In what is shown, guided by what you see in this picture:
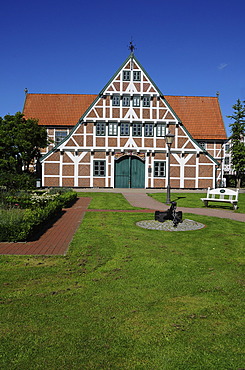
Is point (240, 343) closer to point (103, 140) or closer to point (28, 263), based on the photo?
point (28, 263)

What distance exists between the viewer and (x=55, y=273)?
6363mm

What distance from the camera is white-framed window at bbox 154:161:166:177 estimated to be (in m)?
33.6

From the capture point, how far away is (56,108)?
136ft

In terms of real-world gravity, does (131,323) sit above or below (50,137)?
below

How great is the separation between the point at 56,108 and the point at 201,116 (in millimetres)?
18810

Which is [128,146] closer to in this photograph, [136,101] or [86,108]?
[136,101]

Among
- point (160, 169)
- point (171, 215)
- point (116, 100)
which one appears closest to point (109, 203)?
point (171, 215)

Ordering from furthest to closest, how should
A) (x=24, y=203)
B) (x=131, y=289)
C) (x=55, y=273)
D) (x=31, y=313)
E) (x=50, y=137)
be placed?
(x=50, y=137) < (x=24, y=203) < (x=55, y=273) < (x=131, y=289) < (x=31, y=313)

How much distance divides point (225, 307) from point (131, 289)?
155 cm

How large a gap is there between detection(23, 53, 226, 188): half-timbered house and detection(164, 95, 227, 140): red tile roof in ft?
27.7

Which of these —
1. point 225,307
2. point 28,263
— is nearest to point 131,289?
point 225,307

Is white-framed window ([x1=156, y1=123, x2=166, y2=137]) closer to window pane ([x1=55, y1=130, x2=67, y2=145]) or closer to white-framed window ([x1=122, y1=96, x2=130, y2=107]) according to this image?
white-framed window ([x1=122, y1=96, x2=130, y2=107])

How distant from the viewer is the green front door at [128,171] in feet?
110

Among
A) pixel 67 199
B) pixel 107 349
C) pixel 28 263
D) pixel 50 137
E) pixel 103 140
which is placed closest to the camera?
pixel 107 349
